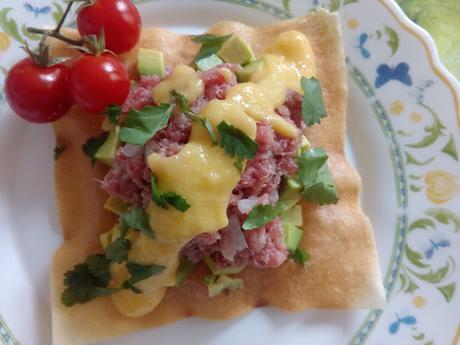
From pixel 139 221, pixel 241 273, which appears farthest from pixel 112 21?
pixel 241 273

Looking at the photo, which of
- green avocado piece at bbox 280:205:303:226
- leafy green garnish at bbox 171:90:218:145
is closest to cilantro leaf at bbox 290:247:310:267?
green avocado piece at bbox 280:205:303:226

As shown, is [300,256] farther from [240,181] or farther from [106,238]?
[106,238]

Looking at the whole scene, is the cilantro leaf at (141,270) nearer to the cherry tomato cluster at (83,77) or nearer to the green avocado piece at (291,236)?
the green avocado piece at (291,236)

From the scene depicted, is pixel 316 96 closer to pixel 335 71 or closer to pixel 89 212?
pixel 335 71

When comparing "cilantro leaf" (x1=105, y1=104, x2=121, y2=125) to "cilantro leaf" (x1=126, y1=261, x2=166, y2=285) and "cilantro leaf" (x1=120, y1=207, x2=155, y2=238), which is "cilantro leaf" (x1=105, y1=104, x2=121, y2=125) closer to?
"cilantro leaf" (x1=120, y1=207, x2=155, y2=238)

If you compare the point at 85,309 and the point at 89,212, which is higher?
the point at 89,212

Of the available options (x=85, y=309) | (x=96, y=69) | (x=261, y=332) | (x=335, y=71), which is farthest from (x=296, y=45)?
(x=85, y=309)
